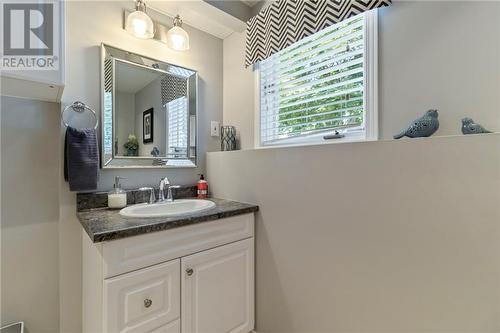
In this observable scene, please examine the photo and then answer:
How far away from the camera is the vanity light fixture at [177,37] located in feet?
4.95

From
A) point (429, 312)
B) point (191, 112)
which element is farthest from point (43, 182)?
point (429, 312)

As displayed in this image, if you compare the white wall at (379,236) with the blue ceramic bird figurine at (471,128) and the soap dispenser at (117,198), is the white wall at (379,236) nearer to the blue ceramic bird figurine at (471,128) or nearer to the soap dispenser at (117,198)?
the blue ceramic bird figurine at (471,128)

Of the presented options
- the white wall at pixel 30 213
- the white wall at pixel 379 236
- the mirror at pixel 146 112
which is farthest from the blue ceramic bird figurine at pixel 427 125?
the white wall at pixel 30 213

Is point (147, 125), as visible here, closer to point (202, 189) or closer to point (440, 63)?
point (202, 189)

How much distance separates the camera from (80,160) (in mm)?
1162

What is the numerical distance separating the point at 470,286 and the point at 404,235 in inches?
8.6

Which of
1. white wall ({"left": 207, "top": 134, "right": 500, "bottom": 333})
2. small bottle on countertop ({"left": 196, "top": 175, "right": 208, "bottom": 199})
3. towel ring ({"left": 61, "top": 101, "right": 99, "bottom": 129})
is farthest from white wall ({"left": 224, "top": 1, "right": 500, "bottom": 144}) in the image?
towel ring ({"left": 61, "top": 101, "right": 99, "bottom": 129})

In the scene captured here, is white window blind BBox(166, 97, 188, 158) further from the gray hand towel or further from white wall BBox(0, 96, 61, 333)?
white wall BBox(0, 96, 61, 333)

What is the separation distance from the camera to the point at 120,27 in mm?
1394

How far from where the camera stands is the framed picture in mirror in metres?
1.50

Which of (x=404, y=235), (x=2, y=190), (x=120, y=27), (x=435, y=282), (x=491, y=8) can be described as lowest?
(x=435, y=282)

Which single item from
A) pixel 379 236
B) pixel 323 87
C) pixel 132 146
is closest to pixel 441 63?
pixel 323 87

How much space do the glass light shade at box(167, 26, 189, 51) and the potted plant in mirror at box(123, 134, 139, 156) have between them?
25.9 inches

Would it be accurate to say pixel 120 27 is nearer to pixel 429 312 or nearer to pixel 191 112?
pixel 191 112
